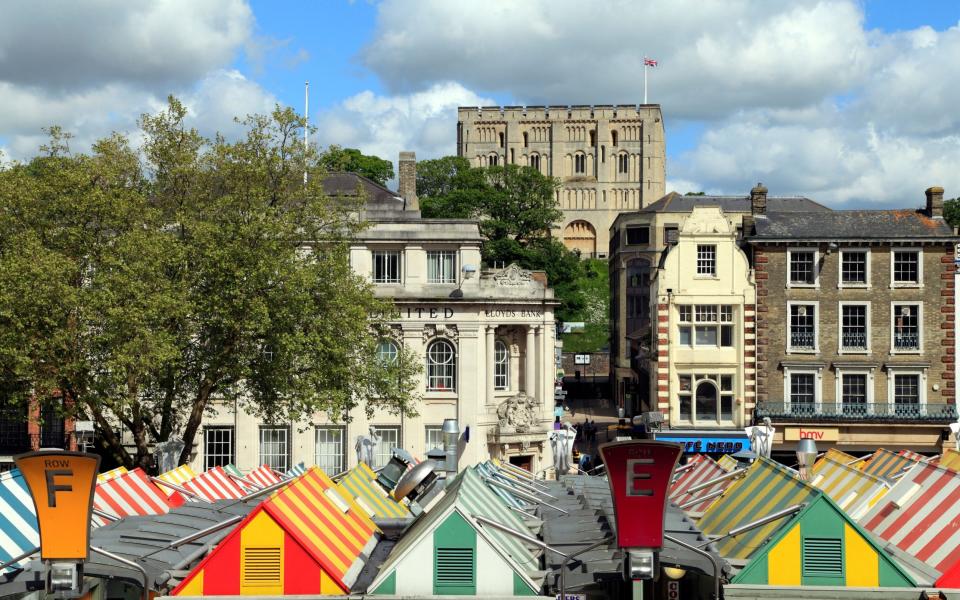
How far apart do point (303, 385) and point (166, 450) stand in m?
5.05

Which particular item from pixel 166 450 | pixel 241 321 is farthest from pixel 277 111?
pixel 166 450

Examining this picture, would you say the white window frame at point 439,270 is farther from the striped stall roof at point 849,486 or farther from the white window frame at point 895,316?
the striped stall roof at point 849,486

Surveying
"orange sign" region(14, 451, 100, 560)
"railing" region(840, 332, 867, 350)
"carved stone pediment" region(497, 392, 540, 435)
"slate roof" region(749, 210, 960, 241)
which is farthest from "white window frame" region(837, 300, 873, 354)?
"orange sign" region(14, 451, 100, 560)

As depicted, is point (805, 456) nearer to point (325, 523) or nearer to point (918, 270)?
point (325, 523)

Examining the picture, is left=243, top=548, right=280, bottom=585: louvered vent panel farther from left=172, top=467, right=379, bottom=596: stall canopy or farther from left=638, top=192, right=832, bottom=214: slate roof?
left=638, top=192, right=832, bottom=214: slate roof

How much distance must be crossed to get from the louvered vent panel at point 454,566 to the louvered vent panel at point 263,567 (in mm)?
2140

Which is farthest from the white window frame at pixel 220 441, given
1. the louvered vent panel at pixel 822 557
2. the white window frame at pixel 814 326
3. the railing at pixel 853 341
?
the louvered vent panel at pixel 822 557

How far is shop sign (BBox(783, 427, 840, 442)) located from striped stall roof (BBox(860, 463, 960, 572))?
30.0 meters

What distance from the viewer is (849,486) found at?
21.8 m

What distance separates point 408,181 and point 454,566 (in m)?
40.0

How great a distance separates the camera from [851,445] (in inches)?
1930

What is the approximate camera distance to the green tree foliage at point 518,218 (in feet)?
313

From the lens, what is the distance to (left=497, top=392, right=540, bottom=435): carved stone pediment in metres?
47.6

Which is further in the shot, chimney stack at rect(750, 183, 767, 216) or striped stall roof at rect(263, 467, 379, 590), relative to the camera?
chimney stack at rect(750, 183, 767, 216)
